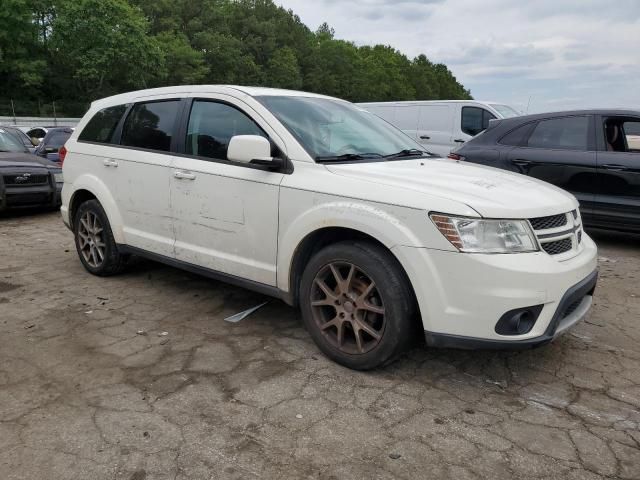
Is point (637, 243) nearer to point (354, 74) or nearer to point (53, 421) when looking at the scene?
point (53, 421)

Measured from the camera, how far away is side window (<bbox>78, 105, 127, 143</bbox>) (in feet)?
16.2

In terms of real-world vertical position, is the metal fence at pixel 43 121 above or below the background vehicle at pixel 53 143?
above

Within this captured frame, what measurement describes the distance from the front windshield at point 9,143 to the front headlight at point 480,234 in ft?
28.8

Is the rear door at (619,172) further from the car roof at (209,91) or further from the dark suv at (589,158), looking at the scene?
the car roof at (209,91)

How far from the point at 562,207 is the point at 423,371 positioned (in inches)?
50.4

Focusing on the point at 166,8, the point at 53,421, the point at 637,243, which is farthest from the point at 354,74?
the point at 53,421

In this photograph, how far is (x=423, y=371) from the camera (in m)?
3.34

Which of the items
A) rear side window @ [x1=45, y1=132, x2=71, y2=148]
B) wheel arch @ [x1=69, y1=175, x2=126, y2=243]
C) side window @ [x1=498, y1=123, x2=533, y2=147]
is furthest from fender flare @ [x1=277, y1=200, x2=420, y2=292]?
rear side window @ [x1=45, y1=132, x2=71, y2=148]

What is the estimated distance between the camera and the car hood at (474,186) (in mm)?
2920

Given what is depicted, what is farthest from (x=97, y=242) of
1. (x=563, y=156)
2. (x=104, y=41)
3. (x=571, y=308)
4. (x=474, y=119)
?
(x=104, y=41)

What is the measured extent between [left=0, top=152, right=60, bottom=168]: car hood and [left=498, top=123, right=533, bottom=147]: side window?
23.1 feet

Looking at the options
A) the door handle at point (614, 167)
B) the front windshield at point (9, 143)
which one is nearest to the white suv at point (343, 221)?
the door handle at point (614, 167)

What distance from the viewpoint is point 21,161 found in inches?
346

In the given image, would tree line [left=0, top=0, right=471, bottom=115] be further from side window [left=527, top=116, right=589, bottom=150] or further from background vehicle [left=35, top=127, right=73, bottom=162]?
side window [left=527, top=116, right=589, bottom=150]
